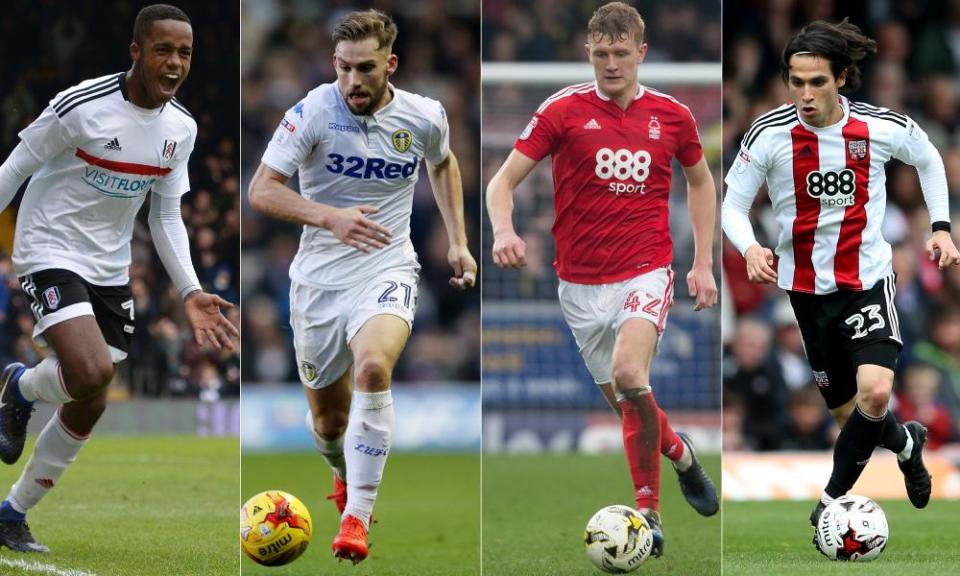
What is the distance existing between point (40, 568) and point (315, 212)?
1998 mm

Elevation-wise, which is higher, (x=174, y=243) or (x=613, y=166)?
(x=613, y=166)

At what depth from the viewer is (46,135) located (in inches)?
264

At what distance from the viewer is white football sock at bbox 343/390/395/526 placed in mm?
6609

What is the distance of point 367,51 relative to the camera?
676cm

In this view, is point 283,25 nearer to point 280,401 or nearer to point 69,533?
point 280,401

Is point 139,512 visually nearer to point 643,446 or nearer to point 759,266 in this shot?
point 643,446

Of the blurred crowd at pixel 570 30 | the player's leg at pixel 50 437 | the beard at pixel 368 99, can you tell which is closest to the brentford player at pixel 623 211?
the beard at pixel 368 99

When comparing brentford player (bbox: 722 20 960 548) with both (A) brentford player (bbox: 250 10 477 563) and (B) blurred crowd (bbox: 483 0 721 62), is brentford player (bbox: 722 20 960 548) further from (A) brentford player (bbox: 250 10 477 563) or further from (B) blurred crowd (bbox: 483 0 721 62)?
(B) blurred crowd (bbox: 483 0 721 62)

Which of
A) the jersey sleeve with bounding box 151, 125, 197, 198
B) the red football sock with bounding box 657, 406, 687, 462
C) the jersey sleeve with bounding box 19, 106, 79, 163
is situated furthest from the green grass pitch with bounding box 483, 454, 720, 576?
the jersey sleeve with bounding box 19, 106, 79, 163

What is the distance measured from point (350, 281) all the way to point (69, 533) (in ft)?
6.92

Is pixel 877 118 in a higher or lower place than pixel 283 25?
lower

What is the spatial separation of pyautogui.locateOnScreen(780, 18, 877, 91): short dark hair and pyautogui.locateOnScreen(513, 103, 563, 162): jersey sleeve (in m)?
1.18

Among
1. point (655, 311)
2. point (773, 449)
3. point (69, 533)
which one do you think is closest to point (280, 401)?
point (773, 449)

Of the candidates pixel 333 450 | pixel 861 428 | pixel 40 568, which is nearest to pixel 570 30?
pixel 333 450
